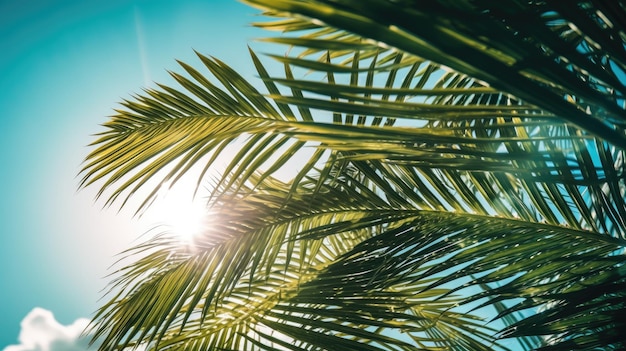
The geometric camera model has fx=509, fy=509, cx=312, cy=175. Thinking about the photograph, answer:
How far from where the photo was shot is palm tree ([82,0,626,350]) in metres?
0.42

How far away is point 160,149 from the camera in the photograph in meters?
0.97

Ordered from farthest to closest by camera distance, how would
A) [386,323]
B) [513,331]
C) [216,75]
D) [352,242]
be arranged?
[352,242]
[386,323]
[216,75]
[513,331]

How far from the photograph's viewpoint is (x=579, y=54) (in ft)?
1.46

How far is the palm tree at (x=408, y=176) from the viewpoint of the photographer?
0.42 m

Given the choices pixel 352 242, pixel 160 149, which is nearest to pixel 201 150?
pixel 160 149

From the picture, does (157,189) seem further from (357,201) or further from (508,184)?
(508,184)

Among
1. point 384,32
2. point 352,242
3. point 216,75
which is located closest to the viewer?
point 384,32

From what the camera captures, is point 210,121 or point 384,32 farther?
point 210,121

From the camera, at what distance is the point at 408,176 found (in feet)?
3.98

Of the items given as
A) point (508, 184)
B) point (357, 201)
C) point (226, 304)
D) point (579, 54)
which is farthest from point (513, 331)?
point (226, 304)

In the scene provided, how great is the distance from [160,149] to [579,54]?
75 centimetres

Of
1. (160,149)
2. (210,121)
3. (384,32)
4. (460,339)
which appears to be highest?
(210,121)

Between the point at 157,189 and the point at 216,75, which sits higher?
the point at 216,75

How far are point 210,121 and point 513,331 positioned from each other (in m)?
0.75
